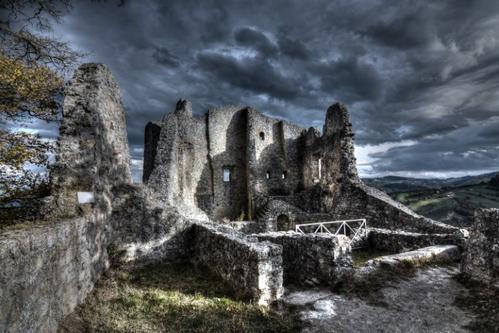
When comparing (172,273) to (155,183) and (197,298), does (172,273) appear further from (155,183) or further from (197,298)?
(155,183)

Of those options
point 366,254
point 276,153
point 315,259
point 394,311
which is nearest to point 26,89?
point 315,259

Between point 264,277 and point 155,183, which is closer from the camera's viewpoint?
point 264,277

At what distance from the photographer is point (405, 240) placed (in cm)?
1211

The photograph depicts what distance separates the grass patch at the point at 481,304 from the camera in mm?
5547

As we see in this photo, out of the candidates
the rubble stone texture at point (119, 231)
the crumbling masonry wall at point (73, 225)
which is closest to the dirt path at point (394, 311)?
the rubble stone texture at point (119, 231)

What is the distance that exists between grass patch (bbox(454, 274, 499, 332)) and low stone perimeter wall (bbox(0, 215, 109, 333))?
7.43 m

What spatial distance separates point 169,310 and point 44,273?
2387 millimetres

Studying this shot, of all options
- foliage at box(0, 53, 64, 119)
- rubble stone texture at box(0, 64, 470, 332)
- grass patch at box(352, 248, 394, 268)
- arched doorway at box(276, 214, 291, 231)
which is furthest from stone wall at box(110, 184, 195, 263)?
arched doorway at box(276, 214, 291, 231)

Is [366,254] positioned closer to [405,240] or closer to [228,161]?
[405,240]

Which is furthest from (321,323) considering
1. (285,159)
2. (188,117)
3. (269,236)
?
(285,159)

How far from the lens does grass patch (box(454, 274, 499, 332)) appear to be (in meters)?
5.55

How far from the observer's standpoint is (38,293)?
4027 mm

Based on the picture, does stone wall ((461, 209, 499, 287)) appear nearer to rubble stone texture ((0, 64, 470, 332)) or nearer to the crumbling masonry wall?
rubble stone texture ((0, 64, 470, 332))

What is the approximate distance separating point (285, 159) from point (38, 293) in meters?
26.9
